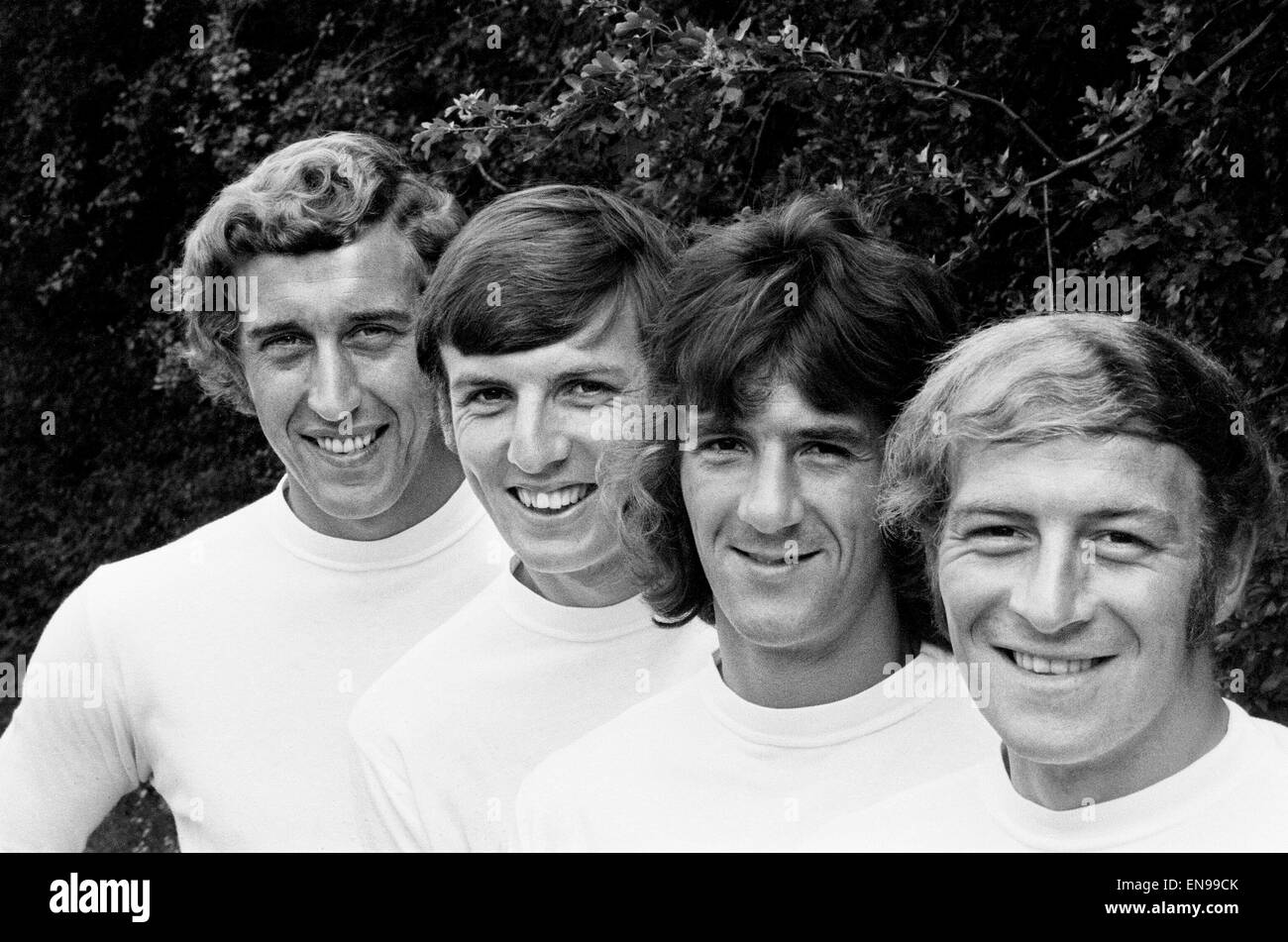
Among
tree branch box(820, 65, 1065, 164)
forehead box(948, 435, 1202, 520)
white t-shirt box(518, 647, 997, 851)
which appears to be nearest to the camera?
forehead box(948, 435, 1202, 520)

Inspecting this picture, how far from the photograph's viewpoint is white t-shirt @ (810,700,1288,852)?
230 centimetres

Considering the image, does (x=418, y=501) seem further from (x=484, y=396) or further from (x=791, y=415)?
(x=791, y=415)

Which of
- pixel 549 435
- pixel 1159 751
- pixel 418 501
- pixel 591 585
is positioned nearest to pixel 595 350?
pixel 549 435

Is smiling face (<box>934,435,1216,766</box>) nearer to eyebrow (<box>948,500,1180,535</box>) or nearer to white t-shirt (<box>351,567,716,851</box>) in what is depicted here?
eyebrow (<box>948,500,1180,535</box>)

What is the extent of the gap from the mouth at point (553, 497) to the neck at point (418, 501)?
17.2 inches

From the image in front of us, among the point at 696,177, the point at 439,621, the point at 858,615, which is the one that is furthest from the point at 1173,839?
the point at 696,177

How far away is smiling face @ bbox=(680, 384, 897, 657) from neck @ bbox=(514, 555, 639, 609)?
0.39 metres

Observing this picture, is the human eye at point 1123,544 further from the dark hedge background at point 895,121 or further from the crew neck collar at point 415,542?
the crew neck collar at point 415,542

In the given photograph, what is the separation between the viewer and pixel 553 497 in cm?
306

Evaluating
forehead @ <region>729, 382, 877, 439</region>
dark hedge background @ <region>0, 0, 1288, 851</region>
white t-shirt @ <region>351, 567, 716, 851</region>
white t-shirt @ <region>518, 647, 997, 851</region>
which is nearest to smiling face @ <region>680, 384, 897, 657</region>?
forehead @ <region>729, 382, 877, 439</region>

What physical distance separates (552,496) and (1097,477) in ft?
3.51

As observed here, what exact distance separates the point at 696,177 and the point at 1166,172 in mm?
955

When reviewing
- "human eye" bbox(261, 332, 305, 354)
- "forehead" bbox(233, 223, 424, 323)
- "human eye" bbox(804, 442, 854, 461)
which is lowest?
"human eye" bbox(804, 442, 854, 461)

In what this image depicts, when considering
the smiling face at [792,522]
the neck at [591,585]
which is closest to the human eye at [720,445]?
the smiling face at [792,522]
